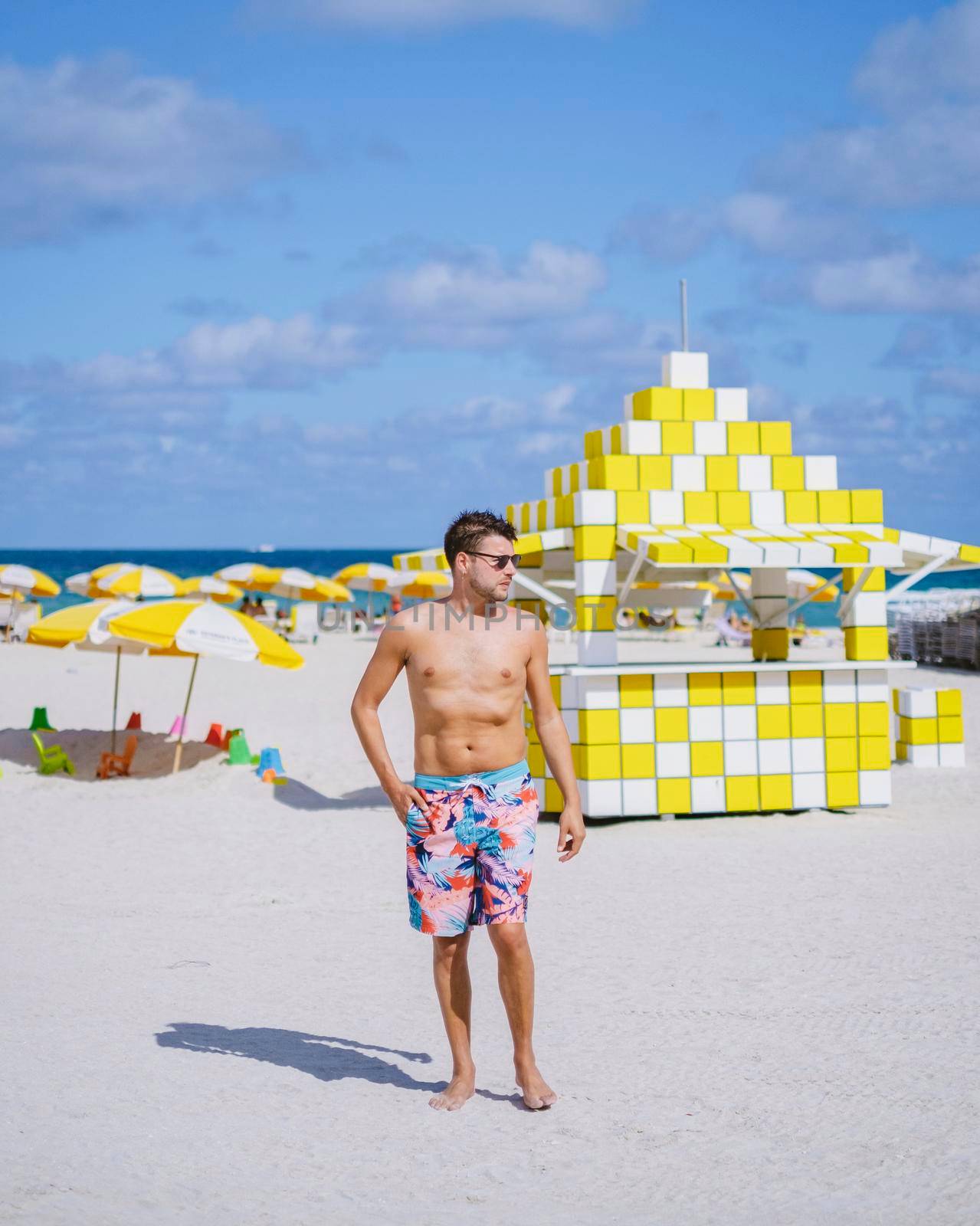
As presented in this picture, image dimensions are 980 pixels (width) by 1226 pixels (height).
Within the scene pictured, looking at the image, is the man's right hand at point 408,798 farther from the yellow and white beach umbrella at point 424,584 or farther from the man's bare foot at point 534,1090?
the yellow and white beach umbrella at point 424,584

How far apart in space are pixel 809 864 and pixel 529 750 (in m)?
2.51

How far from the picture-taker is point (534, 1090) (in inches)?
159

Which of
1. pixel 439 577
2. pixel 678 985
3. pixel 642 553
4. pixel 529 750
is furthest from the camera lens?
pixel 439 577

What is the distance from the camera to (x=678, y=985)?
18.0ft

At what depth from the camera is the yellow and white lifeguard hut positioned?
30.6 feet

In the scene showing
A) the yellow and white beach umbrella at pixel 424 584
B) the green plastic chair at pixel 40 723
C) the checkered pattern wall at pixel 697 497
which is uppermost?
the yellow and white beach umbrella at pixel 424 584

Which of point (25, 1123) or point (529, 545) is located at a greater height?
point (529, 545)

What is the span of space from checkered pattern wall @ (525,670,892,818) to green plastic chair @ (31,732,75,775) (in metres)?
4.34

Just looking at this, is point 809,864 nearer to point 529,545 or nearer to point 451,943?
point 529,545

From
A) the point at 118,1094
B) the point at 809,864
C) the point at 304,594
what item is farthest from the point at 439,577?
the point at 118,1094

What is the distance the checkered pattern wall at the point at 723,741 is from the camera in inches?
367

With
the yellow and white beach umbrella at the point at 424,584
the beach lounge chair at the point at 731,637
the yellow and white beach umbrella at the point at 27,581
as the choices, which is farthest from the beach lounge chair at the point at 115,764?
the beach lounge chair at the point at 731,637

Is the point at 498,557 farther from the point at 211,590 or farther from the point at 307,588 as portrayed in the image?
the point at 211,590

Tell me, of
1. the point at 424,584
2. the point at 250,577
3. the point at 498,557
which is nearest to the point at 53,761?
the point at 498,557
